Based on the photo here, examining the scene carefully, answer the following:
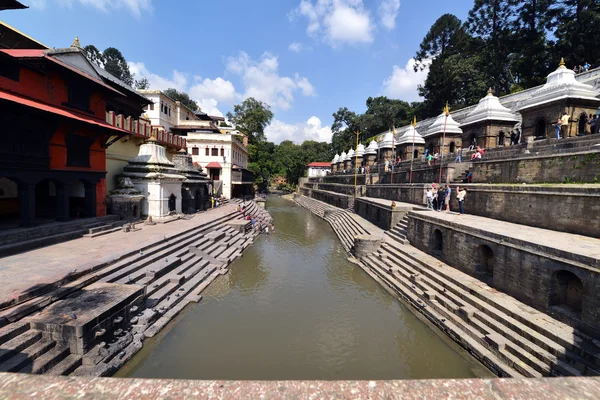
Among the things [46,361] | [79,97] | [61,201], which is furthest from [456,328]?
[79,97]

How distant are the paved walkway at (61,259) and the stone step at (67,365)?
1.86 meters

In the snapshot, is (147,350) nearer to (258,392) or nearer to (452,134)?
(258,392)

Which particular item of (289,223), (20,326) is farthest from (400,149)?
(20,326)

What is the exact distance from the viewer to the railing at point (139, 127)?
16047 millimetres

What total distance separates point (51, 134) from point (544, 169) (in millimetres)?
18988

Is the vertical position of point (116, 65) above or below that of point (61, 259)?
above

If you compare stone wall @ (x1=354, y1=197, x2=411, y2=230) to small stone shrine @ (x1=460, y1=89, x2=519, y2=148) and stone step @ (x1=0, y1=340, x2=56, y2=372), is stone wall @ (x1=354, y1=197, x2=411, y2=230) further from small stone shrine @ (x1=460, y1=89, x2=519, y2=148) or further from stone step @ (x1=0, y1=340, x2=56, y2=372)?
stone step @ (x1=0, y1=340, x2=56, y2=372)

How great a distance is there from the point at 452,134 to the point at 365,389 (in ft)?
75.5

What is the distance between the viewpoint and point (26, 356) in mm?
5102

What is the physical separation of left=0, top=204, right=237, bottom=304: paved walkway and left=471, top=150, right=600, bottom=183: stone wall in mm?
14701

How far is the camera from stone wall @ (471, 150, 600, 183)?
934cm

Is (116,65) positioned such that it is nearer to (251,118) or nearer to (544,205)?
(251,118)

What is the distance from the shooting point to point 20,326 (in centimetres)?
547

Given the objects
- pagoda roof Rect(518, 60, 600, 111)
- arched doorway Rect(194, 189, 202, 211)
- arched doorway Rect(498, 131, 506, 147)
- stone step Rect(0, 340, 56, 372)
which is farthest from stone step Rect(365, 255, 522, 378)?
arched doorway Rect(194, 189, 202, 211)
